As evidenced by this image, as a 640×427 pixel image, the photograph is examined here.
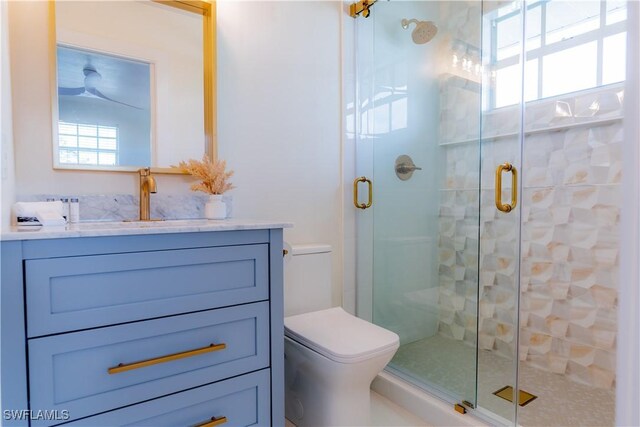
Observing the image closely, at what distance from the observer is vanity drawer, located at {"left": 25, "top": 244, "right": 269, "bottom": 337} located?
0.94 metres

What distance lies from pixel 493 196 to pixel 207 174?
5.17 feet

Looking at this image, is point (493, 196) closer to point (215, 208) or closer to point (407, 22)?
point (407, 22)

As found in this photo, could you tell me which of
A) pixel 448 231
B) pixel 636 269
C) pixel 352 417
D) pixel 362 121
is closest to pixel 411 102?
pixel 362 121

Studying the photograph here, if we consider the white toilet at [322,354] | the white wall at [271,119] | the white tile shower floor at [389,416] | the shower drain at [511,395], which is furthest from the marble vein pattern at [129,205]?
the shower drain at [511,395]

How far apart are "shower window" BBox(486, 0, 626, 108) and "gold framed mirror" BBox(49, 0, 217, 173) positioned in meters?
1.52

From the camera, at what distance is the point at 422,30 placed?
2.11 m

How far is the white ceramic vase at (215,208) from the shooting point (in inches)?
62.2

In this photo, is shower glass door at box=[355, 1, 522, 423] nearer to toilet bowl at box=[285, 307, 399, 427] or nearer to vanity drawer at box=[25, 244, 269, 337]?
toilet bowl at box=[285, 307, 399, 427]

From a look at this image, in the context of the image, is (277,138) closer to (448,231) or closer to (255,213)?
(255,213)

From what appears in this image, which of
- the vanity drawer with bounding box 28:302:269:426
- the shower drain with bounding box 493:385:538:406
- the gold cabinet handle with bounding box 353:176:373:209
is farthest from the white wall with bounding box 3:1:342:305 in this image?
the shower drain with bounding box 493:385:538:406

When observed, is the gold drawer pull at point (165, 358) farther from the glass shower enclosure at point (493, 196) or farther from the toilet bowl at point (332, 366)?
the glass shower enclosure at point (493, 196)

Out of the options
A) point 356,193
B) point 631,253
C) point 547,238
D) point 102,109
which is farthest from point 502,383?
point 102,109

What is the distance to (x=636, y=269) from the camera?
0.48 metres

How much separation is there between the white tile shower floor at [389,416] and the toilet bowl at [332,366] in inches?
8.6
